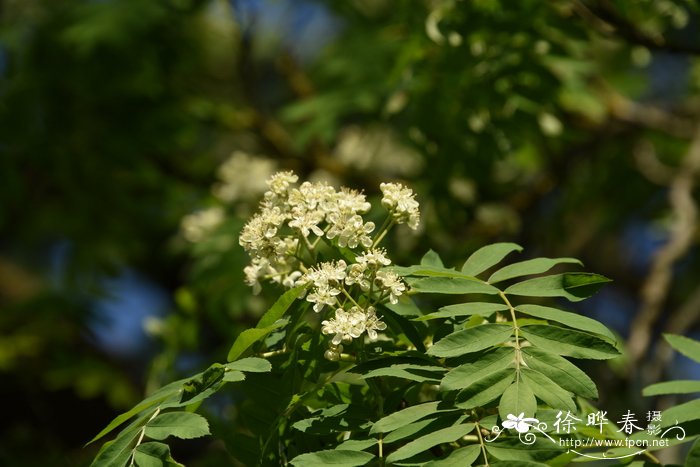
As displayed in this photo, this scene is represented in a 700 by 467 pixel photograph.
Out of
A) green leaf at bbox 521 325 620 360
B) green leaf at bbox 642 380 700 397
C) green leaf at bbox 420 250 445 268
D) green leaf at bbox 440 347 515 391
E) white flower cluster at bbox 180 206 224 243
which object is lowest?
white flower cluster at bbox 180 206 224 243

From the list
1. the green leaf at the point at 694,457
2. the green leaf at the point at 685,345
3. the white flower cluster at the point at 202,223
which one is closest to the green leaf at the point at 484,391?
the green leaf at the point at 694,457

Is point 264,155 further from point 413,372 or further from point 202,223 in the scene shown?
point 413,372

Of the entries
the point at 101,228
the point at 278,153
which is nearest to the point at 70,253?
the point at 101,228

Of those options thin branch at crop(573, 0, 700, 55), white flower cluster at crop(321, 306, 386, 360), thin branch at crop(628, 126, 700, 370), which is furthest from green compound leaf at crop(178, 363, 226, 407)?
thin branch at crop(628, 126, 700, 370)

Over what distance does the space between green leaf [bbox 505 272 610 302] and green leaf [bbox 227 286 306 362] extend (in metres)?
0.42

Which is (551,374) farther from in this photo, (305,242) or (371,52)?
(371,52)

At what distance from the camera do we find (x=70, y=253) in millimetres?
4539

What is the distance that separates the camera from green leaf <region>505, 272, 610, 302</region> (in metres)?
1.55

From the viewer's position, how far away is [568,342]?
5.00 feet

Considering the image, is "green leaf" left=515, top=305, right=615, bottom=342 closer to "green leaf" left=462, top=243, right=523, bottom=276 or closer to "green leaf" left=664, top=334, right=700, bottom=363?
"green leaf" left=462, top=243, right=523, bottom=276

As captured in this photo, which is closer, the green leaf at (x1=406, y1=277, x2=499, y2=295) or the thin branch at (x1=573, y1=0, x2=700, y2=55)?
the green leaf at (x1=406, y1=277, x2=499, y2=295)

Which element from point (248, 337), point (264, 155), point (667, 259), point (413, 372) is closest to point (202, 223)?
point (264, 155)

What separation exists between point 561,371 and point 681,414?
264 mm

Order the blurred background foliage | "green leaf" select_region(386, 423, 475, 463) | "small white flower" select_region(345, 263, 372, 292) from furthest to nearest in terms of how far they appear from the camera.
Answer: the blurred background foliage, "small white flower" select_region(345, 263, 372, 292), "green leaf" select_region(386, 423, 475, 463)
